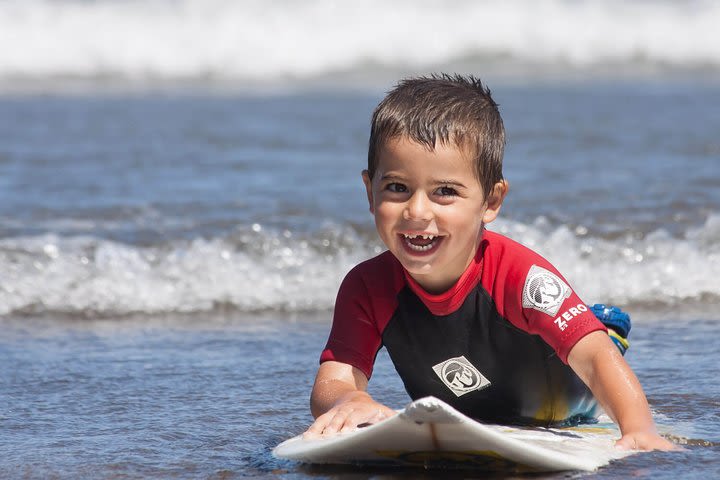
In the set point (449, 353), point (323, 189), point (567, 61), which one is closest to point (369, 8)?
point (567, 61)

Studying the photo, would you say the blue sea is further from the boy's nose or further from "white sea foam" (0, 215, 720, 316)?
the boy's nose

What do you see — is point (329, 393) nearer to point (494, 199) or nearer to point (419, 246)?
point (419, 246)

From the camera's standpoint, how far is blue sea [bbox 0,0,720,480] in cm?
347

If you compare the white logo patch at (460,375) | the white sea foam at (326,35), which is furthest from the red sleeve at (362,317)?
the white sea foam at (326,35)

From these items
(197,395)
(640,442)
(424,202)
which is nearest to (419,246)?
(424,202)

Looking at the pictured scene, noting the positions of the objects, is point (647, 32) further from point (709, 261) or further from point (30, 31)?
point (709, 261)

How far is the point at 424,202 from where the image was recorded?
9.14ft

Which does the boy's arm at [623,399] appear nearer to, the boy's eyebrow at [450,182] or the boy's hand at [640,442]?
the boy's hand at [640,442]

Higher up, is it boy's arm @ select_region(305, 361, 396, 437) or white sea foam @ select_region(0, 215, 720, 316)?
white sea foam @ select_region(0, 215, 720, 316)

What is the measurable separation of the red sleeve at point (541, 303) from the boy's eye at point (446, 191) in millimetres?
311

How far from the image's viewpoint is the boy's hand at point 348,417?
108 inches

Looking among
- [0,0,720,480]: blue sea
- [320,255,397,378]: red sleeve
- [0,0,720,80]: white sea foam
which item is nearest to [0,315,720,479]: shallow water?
[0,0,720,480]: blue sea

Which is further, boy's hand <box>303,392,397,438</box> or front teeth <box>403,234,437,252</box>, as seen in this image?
front teeth <box>403,234,437,252</box>

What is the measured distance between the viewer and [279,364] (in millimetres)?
4230
